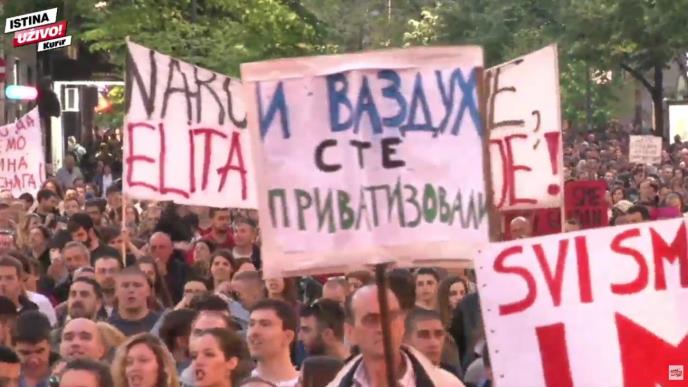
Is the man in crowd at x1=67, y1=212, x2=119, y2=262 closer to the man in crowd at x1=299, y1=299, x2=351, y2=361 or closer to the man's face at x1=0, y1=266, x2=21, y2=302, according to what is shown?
the man's face at x1=0, y1=266, x2=21, y2=302

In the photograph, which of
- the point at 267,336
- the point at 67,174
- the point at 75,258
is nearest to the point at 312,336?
the point at 267,336

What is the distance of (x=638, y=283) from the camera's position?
666 centimetres

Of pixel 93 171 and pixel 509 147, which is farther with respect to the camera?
pixel 93 171

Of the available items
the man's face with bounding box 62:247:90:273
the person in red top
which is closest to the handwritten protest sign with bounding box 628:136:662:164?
the person in red top

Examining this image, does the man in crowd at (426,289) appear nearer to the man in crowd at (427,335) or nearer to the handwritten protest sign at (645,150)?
the man in crowd at (427,335)

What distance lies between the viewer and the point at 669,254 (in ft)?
22.2

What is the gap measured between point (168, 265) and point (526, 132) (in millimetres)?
3868

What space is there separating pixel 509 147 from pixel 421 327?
96.4 inches

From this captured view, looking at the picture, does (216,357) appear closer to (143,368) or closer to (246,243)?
(143,368)

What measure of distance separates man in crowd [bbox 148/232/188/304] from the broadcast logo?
36.1 ft

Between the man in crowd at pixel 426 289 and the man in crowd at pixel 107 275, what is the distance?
1820mm

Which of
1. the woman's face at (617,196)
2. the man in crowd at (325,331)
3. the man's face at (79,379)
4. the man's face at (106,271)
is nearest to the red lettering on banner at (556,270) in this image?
the man's face at (79,379)

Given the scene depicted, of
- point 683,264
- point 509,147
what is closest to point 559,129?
point 509,147

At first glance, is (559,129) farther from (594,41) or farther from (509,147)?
(594,41)
